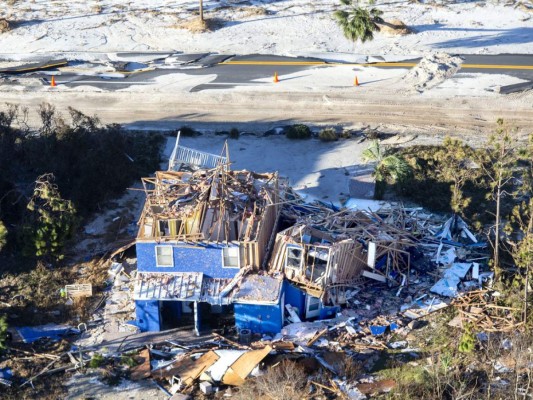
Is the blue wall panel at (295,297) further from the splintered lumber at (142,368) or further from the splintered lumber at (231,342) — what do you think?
the splintered lumber at (142,368)

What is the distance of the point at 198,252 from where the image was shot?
28234 mm

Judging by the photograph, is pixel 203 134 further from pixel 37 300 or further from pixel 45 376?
pixel 45 376

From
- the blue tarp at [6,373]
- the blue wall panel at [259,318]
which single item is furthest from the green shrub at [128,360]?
the blue wall panel at [259,318]

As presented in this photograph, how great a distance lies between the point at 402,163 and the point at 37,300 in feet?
53.5

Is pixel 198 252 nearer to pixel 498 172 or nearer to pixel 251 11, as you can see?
pixel 498 172

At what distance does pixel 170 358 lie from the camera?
27.2 meters

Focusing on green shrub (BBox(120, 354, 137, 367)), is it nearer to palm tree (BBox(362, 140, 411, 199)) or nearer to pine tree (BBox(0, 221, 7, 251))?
pine tree (BBox(0, 221, 7, 251))

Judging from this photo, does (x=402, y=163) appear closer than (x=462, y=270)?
No

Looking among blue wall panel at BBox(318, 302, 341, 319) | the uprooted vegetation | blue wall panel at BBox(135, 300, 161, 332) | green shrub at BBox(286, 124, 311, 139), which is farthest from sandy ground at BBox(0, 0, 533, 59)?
blue wall panel at BBox(135, 300, 161, 332)

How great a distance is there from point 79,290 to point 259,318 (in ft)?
23.1

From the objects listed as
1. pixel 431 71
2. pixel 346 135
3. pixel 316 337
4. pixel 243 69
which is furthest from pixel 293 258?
pixel 243 69

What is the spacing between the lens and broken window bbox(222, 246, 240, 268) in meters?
28.3

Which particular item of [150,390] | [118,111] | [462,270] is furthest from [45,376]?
[118,111]

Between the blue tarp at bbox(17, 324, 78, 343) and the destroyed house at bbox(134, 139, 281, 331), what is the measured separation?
2.62m
